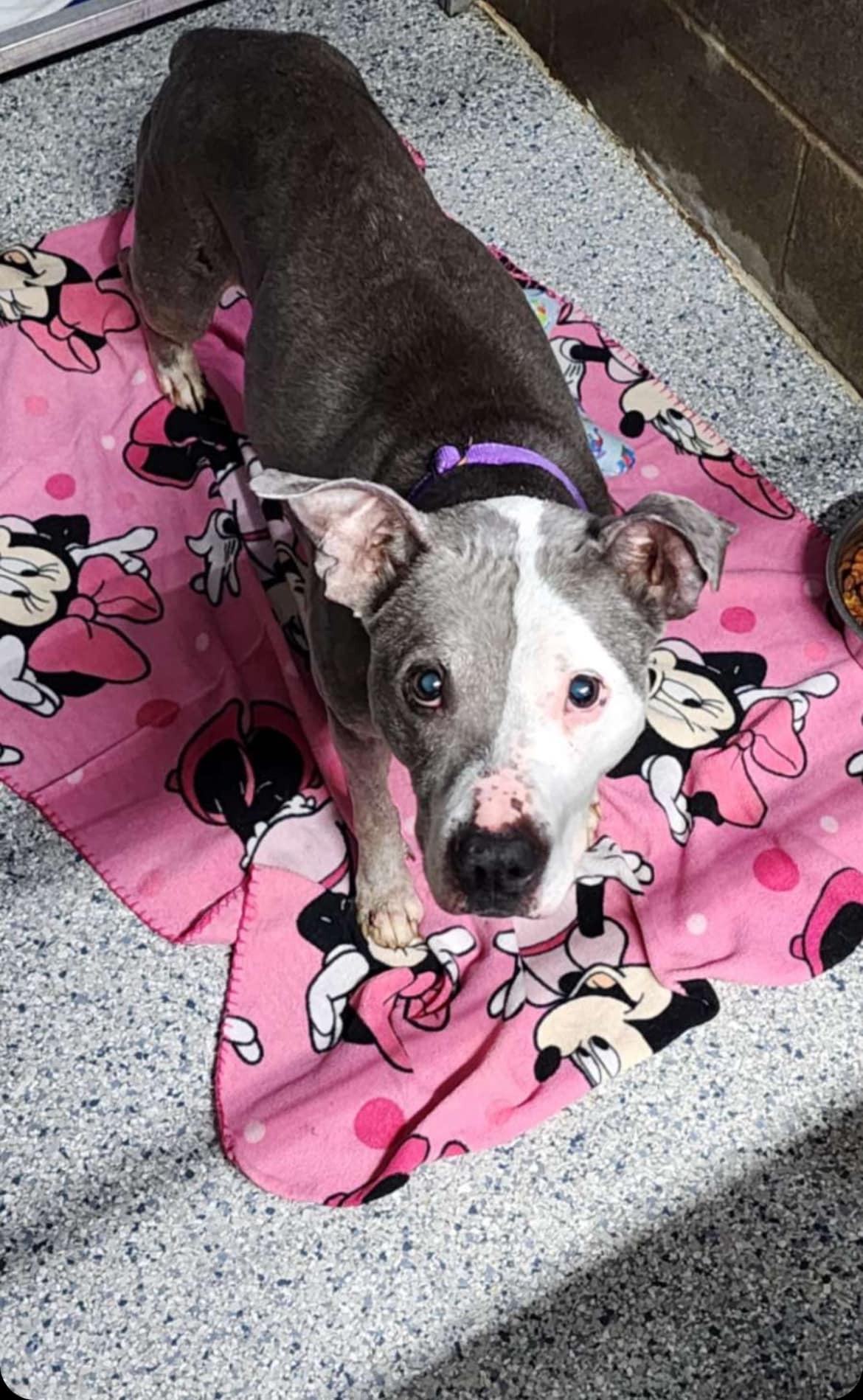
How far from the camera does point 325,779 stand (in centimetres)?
250

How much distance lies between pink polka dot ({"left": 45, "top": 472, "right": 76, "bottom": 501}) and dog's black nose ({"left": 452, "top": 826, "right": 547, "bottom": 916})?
4.93ft

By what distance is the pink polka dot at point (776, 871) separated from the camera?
2383 millimetres

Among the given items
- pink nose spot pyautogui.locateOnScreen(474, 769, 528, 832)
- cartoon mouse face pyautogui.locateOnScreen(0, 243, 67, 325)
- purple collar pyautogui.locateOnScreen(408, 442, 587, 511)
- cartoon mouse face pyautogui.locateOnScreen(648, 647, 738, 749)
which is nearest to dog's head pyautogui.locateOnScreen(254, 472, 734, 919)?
pink nose spot pyautogui.locateOnScreen(474, 769, 528, 832)

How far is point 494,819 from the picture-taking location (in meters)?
1.70

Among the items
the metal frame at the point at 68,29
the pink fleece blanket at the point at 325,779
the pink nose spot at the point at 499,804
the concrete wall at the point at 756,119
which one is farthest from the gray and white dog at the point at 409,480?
the metal frame at the point at 68,29

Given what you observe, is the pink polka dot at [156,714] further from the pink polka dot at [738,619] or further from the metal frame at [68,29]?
the metal frame at [68,29]

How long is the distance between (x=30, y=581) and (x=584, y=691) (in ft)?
4.60

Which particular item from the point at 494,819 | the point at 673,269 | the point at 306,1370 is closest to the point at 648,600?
the point at 494,819

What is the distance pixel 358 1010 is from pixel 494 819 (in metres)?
0.71

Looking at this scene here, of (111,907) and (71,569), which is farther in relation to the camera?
(71,569)

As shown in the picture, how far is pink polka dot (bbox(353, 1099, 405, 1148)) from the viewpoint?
2.16m

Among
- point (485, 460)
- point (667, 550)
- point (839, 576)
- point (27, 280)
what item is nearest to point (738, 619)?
point (839, 576)

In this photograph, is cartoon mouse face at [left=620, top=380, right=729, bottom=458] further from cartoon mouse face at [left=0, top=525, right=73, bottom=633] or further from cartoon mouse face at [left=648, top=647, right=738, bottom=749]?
cartoon mouse face at [left=0, top=525, right=73, bottom=633]

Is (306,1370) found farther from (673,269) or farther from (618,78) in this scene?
(618,78)
